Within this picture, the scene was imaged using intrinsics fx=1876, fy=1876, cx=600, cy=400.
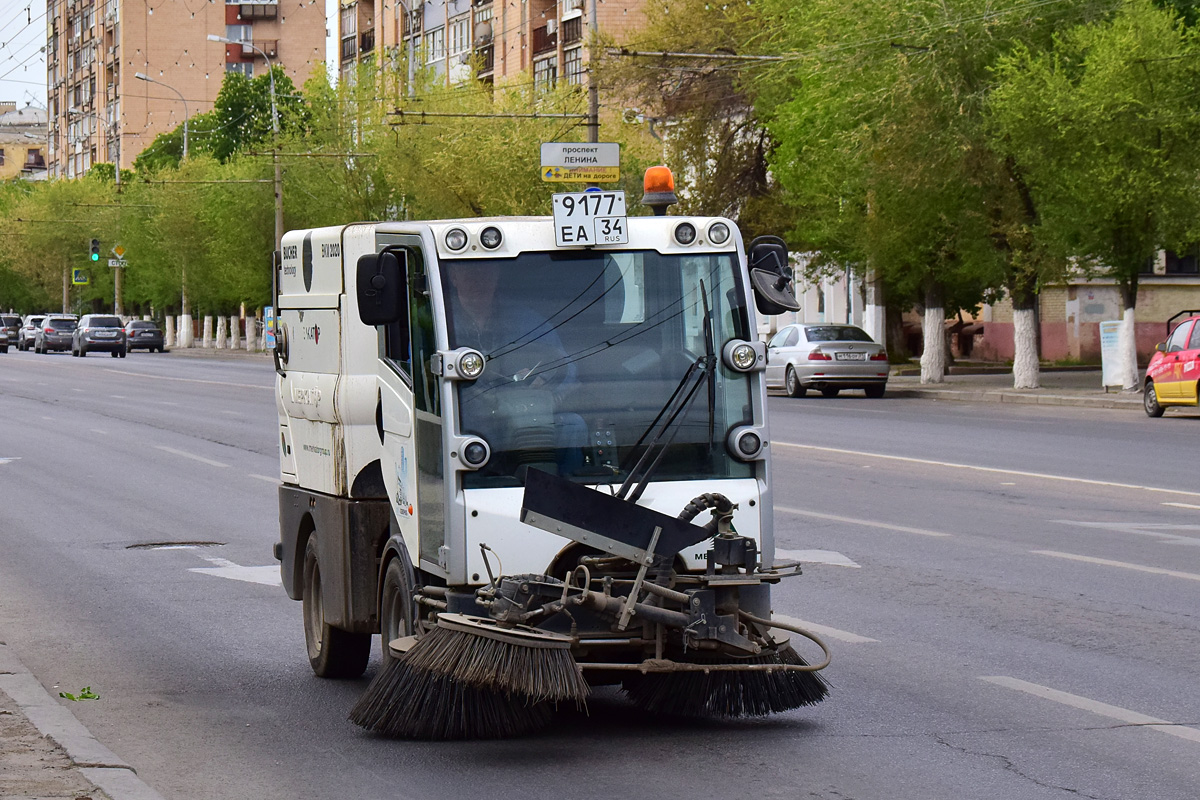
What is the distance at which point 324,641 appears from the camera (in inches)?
336

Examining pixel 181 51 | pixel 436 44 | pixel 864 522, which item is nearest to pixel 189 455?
pixel 864 522

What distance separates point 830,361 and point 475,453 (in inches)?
1214

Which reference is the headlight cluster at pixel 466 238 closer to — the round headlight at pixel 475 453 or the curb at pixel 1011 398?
the round headlight at pixel 475 453

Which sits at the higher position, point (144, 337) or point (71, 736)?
point (144, 337)

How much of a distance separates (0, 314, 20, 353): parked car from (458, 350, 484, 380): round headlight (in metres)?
80.9

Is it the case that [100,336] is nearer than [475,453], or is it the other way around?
[475,453]

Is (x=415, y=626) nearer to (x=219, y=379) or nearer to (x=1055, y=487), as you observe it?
(x=1055, y=487)

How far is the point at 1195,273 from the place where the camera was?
5306 centimetres

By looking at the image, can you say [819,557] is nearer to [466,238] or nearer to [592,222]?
[592,222]

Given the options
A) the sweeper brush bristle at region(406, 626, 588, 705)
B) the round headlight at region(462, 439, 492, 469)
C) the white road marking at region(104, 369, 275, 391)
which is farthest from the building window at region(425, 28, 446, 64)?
the sweeper brush bristle at region(406, 626, 588, 705)

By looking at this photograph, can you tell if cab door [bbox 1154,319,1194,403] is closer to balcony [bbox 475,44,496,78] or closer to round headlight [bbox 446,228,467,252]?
round headlight [bbox 446,228,467,252]

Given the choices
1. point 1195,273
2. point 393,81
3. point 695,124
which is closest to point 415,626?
point 695,124

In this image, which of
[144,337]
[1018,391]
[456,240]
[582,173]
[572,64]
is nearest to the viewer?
[456,240]

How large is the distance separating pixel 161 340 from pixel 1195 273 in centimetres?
4929
